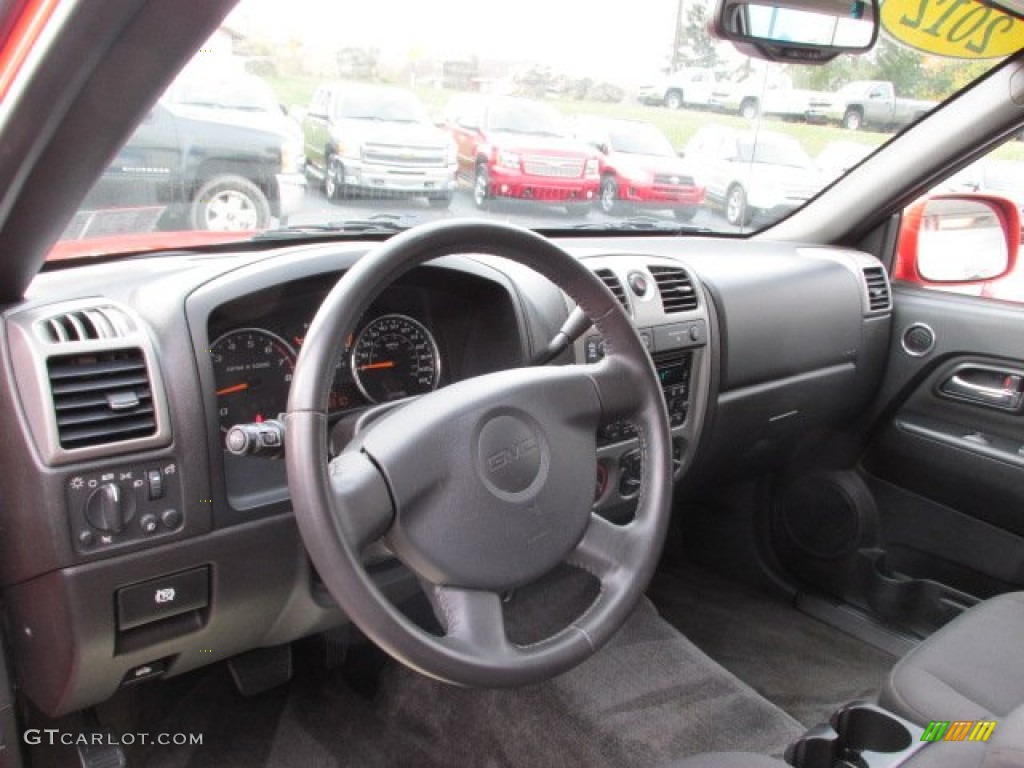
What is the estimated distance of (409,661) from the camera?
1134mm

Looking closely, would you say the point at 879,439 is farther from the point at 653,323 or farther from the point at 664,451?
the point at 664,451

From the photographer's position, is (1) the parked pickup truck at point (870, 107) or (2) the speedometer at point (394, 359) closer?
(2) the speedometer at point (394, 359)

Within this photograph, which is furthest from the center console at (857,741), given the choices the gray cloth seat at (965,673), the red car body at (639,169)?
the red car body at (639,169)

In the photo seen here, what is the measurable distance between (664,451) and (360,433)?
1.62ft

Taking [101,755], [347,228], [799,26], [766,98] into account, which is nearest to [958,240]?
[766,98]

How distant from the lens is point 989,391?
2.68 meters

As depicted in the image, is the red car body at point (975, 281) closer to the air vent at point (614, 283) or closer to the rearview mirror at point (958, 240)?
the rearview mirror at point (958, 240)

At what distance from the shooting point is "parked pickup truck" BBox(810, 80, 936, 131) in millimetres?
2711

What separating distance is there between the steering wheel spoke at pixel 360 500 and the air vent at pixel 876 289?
210 cm

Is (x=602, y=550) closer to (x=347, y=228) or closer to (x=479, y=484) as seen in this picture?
(x=479, y=484)

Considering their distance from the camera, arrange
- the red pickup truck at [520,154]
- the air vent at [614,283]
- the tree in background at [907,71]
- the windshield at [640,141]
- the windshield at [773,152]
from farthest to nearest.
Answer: the windshield at [773,152] → the windshield at [640,141] → the tree in background at [907,71] → the red pickup truck at [520,154] → the air vent at [614,283]

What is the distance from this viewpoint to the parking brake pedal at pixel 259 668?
6.88 feet

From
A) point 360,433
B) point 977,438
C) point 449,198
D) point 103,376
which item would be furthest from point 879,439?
point 103,376

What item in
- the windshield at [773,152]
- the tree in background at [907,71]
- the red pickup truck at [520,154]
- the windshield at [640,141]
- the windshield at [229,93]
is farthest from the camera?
the windshield at [773,152]
